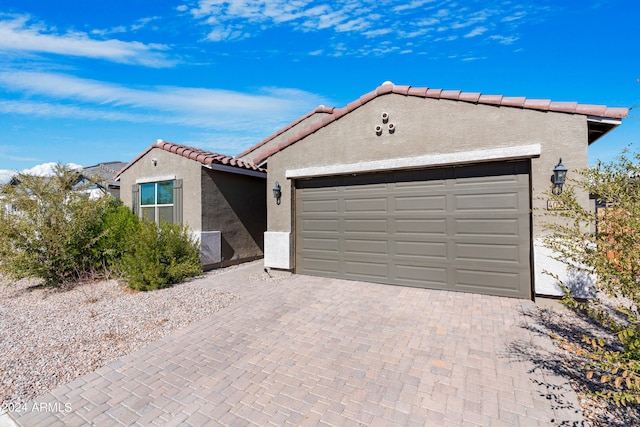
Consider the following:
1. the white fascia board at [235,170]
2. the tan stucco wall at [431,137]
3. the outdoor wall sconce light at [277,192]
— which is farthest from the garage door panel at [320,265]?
the white fascia board at [235,170]

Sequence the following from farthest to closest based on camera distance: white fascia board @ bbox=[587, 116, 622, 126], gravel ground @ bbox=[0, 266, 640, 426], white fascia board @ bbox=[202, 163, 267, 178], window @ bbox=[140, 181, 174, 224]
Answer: window @ bbox=[140, 181, 174, 224] < white fascia board @ bbox=[202, 163, 267, 178] < white fascia board @ bbox=[587, 116, 622, 126] < gravel ground @ bbox=[0, 266, 640, 426]

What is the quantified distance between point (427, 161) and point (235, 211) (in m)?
6.89

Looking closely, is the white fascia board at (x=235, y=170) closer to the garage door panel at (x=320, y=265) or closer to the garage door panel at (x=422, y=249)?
the garage door panel at (x=320, y=265)

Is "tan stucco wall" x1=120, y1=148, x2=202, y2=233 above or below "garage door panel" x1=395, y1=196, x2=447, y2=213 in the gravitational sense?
above

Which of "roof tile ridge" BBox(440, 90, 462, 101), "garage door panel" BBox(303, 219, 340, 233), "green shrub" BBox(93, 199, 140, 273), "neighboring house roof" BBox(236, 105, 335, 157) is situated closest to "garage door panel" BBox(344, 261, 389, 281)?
"garage door panel" BBox(303, 219, 340, 233)

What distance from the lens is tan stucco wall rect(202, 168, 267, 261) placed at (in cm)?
942

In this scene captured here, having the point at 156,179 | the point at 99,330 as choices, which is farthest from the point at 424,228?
the point at 156,179

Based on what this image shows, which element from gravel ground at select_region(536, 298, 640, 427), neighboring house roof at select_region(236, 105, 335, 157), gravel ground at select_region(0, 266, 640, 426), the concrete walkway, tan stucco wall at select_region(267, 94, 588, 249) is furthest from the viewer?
neighboring house roof at select_region(236, 105, 335, 157)

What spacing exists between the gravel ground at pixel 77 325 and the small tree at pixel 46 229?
2.36 ft

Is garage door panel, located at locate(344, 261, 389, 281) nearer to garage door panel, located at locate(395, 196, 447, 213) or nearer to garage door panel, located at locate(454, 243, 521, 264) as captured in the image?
garage door panel, located at locate(395, 196, 447, 213)

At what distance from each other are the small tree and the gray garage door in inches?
261

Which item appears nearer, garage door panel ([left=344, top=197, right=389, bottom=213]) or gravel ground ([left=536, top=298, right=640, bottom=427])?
gravel ground ([left=536, top=298, right=640, bottom=427])

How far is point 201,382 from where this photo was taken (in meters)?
3.46

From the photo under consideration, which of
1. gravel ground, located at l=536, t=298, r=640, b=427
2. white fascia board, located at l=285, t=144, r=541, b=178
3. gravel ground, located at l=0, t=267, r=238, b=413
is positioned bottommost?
gravel ground, located at l=0, t=267, r=238, b=413
